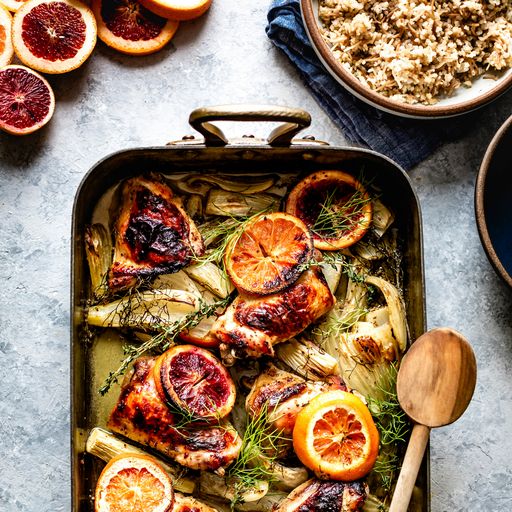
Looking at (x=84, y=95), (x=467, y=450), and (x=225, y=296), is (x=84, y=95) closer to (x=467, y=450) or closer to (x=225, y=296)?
(x=225, y=296)

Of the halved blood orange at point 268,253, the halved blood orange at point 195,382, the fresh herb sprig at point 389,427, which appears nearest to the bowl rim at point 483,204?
the fresh herb sprig at point 389,427

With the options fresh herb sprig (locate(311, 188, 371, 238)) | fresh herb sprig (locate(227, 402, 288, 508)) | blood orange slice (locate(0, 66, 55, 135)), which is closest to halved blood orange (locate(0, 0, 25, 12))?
blood orange slice (locate(0, 66, 55, 135))

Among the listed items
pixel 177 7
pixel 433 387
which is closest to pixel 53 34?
pixel 177 7

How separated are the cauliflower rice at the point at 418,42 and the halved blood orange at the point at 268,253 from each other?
65 centimetres

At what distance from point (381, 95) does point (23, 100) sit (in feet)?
4.30

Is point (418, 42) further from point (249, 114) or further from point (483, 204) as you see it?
point (249, 114)

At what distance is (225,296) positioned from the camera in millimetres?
2752

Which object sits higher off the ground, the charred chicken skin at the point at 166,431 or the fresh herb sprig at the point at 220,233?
the fresh herb sprig at the point at 220,233

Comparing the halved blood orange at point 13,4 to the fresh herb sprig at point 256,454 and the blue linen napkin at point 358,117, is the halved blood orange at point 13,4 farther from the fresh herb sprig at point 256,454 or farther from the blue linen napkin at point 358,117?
the fresh herb sprig at point 256,454

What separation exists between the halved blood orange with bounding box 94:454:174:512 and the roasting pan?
101 mm

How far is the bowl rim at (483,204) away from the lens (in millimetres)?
2729

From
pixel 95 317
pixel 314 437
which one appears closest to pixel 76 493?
pixel 95 317

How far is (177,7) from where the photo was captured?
287 cm

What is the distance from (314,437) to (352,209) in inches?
31.9
